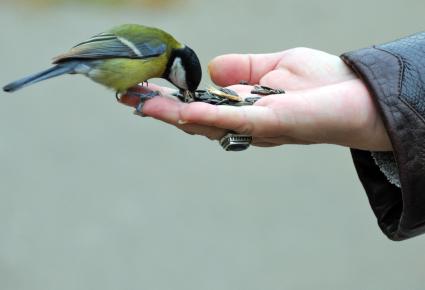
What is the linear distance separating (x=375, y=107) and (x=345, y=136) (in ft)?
0.37

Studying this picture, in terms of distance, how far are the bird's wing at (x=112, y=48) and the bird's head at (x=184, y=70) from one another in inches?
2.2

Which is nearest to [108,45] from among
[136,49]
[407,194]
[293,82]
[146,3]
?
[136,49]

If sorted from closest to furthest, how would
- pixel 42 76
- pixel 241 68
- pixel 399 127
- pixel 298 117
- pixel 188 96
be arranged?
pixel 399 127 → pixel 298 117 → pixel 42 76 → pixel 188 96 → pixel 241 68

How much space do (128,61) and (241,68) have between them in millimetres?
390

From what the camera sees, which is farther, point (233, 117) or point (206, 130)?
point (206, 130)

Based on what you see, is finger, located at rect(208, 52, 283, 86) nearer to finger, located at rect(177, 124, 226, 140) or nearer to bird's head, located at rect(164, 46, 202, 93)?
bird's head, located at rect(164, 46, 202, 93)

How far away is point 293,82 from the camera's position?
228cm

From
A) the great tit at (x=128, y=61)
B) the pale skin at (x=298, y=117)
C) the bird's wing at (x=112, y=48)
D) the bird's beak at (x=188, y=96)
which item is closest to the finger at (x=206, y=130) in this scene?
the pale skin at (x=298, y=117)

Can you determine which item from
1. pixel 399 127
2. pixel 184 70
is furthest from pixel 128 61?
pixel 399 127

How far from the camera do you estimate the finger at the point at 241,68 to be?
7.89 feet

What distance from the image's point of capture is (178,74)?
7.63 ft

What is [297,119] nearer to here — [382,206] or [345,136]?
[345,136]

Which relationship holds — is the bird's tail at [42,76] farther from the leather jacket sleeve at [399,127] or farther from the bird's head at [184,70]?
the leather jacket sleeve at [399,127]

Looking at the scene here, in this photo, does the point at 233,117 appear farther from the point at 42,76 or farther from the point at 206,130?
the point at 42,76
